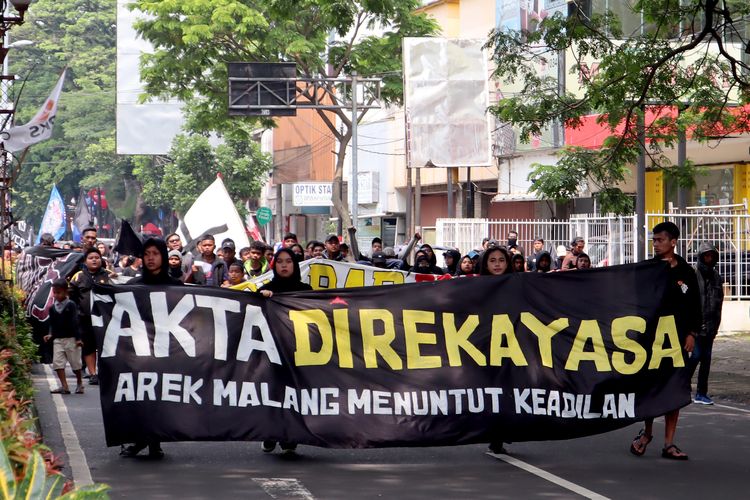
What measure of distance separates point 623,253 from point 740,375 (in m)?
6.21

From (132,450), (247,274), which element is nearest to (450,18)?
(247,274)

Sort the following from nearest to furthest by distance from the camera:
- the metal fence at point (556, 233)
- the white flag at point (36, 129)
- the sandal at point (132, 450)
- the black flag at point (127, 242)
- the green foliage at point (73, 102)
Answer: the sandal at point (132, 450), the black flag at point (127, 242), the white flag at point (36, 129), the metal fence at point (556, 233), the green foliage at point (73, 102)

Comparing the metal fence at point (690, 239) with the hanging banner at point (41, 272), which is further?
the metal fence at point (690, 239)

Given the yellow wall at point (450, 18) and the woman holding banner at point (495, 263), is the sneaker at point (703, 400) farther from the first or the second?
the yellow wall at point (450, 18)

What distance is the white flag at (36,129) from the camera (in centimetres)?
1634

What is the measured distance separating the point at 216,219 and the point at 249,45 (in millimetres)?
7164

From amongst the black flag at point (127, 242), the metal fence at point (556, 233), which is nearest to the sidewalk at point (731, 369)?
the metal fence at point (556, 233)

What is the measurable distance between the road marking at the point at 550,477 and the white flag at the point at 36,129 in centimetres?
896

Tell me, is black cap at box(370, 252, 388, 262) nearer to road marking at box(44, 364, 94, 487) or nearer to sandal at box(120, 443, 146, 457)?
road marking at box(44, 364, 94, 487)

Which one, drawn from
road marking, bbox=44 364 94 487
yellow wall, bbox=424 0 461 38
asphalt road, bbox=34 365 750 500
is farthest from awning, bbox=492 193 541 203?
asphalt road, bbox=34 365 750 500

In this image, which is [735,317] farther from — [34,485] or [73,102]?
[73,102]

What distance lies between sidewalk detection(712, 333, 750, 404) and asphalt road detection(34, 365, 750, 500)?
3.76 m

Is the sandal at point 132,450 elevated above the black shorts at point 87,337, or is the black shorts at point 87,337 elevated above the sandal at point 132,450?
the black shorts at point 87,337

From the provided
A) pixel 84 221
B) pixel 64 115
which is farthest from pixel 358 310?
pixel 64 115
